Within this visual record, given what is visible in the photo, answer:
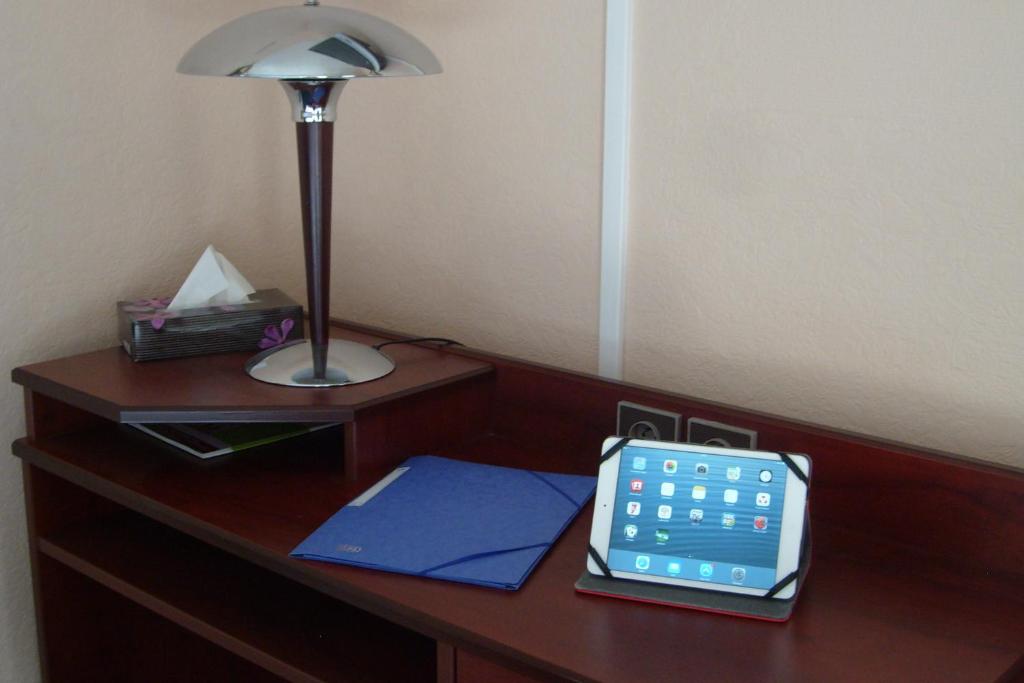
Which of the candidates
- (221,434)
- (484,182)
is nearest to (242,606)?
(221,434)

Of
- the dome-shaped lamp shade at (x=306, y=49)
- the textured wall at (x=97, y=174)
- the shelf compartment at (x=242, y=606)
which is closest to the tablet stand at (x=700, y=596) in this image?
the shelf compartment at (x=242, y=606)

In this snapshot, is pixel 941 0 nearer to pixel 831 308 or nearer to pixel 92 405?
pixel 831 308

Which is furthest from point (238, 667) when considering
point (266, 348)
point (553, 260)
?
point (553, 260)

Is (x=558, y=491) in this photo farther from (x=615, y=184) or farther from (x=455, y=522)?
(x=615, y=184)

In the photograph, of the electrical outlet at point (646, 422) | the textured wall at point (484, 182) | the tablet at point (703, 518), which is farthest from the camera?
the textured wall at point (484, 182)

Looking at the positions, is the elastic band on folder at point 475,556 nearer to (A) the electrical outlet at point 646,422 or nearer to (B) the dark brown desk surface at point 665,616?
(B) the dark brown desk surface at point 665,616

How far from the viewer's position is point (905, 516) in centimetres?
107

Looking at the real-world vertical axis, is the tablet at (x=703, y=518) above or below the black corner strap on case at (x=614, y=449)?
below

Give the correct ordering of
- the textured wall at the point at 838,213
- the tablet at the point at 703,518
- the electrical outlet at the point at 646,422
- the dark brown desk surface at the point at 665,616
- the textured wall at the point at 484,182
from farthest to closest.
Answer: the textured wall at the point at 484,182 < the electrical outlet at the point at 646,422 < the textured wall at the point at 838,213 < the tablet at the point at 703,518 < the dark brown desk surface at the point at 665,616

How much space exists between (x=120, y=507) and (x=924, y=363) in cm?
109

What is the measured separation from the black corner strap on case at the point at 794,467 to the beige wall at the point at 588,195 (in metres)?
0.27

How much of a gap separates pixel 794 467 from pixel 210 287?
2.96 ft

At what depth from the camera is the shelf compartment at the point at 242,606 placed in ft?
3.59

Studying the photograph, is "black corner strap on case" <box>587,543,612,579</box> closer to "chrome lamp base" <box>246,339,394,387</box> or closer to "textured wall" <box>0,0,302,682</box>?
"chrome lamp base" <box>246,339,394,387</box>
